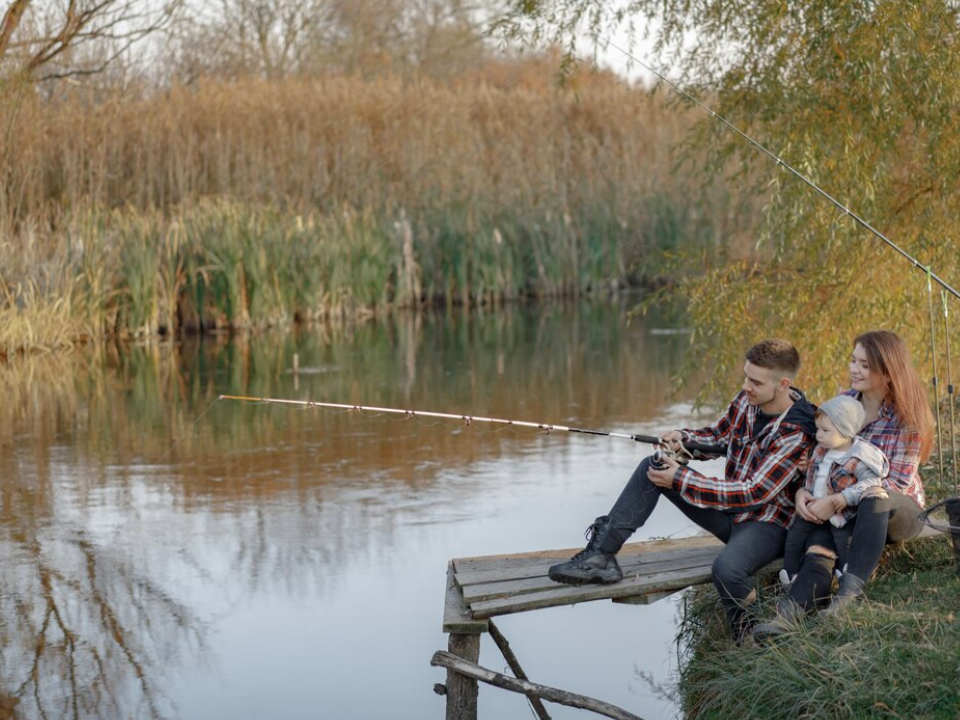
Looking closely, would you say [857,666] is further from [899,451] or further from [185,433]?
[185,433]

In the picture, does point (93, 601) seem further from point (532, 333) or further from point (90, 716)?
point (532, 333)

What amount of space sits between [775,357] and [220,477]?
4448 millimetres

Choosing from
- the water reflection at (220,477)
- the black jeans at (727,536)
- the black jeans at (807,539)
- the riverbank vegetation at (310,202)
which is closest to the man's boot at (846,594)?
the black jeans at (807,539)

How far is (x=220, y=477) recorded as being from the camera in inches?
323

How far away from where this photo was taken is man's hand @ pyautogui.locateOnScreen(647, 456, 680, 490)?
4457 mm

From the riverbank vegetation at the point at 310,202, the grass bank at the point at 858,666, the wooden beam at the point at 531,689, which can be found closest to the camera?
the grass bank at the point at 858,666

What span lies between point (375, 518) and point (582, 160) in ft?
51.4

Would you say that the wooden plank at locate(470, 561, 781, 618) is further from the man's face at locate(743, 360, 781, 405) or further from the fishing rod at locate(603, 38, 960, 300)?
the fishing rod at locate(603, 38, 960, 300)

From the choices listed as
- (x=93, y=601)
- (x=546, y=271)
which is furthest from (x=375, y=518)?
(x=546, y=271)

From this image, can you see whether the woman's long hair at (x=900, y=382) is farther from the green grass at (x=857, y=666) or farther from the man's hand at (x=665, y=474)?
the man's hand at (x=665, y=474)

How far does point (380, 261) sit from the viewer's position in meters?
17.4

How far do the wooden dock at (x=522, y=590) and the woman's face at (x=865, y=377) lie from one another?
62 centimetres

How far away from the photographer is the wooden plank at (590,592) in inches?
164

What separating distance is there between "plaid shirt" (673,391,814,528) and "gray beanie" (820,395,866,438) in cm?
13
